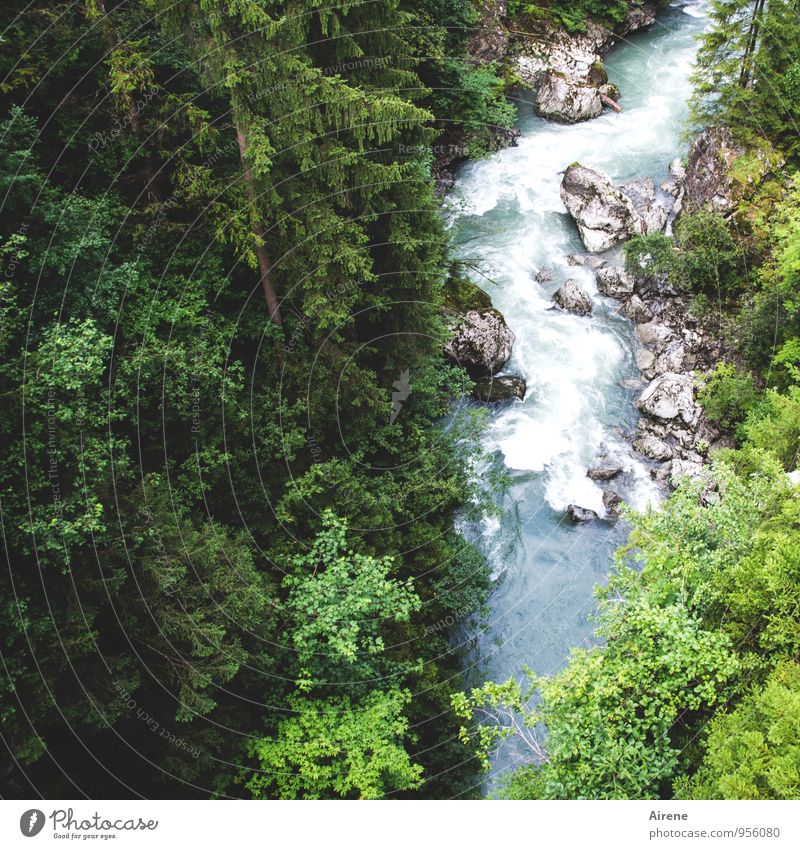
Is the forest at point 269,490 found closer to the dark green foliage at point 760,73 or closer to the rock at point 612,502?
the rock at point 612,502

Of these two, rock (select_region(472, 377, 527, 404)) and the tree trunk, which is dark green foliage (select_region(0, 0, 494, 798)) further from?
rock (select_region(472, 377, 527, 404))

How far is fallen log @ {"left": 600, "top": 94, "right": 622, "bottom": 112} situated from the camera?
3544 cm

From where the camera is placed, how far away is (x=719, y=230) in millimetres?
26469

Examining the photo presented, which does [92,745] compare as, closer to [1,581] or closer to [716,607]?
[1,581]

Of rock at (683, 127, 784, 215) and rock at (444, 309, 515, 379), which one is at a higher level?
rock at (683, 127, 784, 215)

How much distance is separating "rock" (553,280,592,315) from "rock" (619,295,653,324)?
1.70 m

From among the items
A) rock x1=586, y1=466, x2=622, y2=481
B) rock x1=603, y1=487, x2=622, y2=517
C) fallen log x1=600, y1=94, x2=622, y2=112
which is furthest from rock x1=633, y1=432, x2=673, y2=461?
fallen log x1=600, y1=94, x2=622, y2=112

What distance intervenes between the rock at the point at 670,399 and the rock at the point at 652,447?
109 cm

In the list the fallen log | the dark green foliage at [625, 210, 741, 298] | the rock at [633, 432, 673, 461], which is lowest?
the rock at [633, 432, 673, 461]

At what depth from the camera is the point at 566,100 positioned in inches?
1371

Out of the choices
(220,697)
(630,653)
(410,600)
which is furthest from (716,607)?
(220,697)

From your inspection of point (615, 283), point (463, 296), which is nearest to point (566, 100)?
point (615, 283)

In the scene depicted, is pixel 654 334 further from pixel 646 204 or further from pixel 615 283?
pixel 646 204

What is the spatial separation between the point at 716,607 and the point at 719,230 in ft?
66.1
